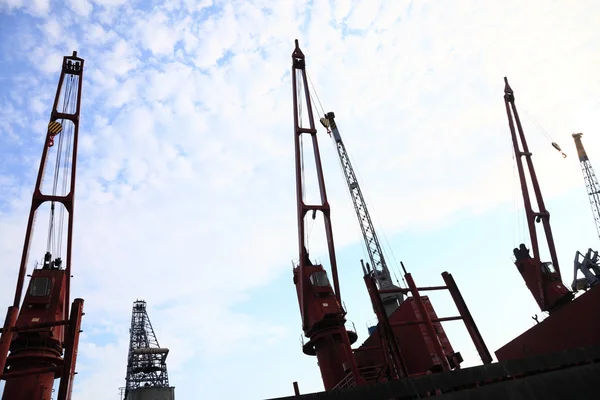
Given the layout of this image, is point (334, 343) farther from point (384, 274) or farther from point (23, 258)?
point (384, 274)

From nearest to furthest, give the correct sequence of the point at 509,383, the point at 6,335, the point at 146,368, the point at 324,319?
the point at 509,383, the point at 6,335, the point at 324,319, the point at 146,368

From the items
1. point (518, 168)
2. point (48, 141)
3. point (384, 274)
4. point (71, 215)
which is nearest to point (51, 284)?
point (71, 215)

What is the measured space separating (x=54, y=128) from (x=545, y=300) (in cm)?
3291

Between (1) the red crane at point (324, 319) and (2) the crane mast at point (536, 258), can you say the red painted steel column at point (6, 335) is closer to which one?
(1) the red crane at point (324, 319)

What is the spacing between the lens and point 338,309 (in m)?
20.9

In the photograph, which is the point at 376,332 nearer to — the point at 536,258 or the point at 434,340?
the point at 434,340

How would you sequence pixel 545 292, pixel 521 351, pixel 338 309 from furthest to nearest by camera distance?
pixel 545 292 → pixel 521 351 → pixel 338 309

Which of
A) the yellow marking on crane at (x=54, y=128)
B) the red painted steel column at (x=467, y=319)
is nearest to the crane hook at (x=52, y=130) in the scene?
the yellow marking on crane at (x=54, y=128)

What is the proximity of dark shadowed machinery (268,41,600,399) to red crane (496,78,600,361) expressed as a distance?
2.0 inches

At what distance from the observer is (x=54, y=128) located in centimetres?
2400

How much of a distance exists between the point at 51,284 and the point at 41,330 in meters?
2.06

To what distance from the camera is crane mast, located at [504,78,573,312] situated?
27125 millimetres

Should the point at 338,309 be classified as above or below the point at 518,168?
below

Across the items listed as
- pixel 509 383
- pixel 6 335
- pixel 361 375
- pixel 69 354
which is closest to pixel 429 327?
pixel 361 375
